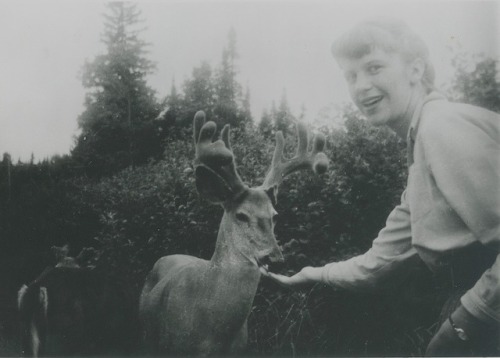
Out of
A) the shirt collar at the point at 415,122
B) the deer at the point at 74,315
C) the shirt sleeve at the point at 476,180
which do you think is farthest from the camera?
the deer at the point at 74,315

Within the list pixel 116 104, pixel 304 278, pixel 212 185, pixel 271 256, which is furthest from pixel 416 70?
pixel 116 104

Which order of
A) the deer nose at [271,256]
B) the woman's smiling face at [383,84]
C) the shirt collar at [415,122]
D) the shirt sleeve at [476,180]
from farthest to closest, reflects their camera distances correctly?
the deer nose at [271,256] < the woman's smiling face at [383,84] < the shirt collar at [415,122] < the shirt sleeve at [476,180]

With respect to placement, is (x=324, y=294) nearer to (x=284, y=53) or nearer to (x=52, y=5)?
(x=284, y=53)

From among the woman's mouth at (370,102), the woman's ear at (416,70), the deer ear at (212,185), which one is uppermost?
the woman's ear at (416,70)

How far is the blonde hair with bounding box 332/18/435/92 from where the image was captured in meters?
1.82

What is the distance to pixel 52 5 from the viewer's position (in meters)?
2.75

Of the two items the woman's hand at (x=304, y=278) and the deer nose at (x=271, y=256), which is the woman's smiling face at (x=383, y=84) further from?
the deer nose at (x=271, y=256)

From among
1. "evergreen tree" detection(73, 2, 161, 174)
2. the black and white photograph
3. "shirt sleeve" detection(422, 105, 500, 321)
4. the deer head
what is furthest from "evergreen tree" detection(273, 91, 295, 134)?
"shirt sleeve" detection(422, 105, 500, 321)

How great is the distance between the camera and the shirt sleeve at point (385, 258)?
1729 millimetres

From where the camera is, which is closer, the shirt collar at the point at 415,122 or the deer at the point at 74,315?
the shirt collar at the point at 415,122

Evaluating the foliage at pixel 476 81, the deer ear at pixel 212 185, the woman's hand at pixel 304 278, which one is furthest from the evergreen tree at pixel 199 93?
the foliage at pixel 476 81

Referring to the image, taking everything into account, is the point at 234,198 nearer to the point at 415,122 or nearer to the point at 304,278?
the point at 304,278

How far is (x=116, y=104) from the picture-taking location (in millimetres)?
2850

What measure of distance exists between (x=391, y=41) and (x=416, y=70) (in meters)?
0.14
